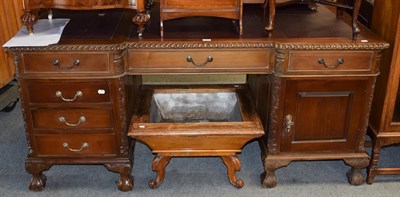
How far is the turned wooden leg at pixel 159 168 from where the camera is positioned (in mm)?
2115

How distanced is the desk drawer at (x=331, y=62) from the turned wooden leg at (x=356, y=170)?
45 centimetres

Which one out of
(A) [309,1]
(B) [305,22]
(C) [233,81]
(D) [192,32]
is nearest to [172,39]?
(D) [192,32]

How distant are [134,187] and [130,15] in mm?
847

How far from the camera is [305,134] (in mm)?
2107

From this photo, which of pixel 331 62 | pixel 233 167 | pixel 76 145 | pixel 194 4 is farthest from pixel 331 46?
pixel 76 145

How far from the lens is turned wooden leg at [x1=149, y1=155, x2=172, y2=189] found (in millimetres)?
2115

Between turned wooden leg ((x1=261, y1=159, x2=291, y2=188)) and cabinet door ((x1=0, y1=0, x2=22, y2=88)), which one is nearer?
turned wooden leg ((x1=261, y1=159, x2=291, y2=188))

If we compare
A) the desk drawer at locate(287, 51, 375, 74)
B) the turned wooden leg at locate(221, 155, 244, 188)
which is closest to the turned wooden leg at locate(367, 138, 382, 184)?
the desk drawer at locate(287, 51, 375, 74)

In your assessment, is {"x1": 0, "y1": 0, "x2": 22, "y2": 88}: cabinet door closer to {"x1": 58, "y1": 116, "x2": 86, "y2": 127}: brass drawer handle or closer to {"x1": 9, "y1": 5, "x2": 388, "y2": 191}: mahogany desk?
{"x1": 9, "y1": 5, "x2": 388, "y2": 191}: mahogany desk

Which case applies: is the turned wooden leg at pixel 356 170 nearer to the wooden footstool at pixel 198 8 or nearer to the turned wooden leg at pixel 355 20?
the turned wooden leg at pixel 355 20

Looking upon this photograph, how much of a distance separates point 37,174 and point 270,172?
1.09 m

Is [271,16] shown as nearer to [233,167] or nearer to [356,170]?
[233,167]

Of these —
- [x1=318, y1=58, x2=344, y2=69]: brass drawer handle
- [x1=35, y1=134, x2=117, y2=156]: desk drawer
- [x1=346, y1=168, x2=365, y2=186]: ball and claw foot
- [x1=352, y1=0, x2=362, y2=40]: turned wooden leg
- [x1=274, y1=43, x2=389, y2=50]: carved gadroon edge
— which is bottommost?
[x1=346, y1=168, x2=365, y2=186]: ball and claw foot

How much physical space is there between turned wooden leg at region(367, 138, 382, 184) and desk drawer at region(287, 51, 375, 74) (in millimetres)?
402
